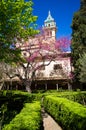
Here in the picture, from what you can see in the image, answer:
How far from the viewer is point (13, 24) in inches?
698

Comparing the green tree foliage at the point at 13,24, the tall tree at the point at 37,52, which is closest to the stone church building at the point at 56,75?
the tall tree at the point at 37,52

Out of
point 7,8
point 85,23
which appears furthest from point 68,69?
point 7,8

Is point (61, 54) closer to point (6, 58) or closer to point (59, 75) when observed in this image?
point (59, 75)

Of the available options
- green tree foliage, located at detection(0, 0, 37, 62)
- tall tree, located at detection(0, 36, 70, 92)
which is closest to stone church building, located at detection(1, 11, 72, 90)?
tall tree, located at detection(0, 36, 70, 92)

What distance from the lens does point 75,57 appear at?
39.2 m

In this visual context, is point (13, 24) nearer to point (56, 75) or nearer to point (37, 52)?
point (37, 52)

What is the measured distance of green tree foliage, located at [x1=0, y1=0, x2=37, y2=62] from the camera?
682 inches

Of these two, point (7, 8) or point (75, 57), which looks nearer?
point (7, 8)

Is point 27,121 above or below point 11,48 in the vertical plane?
below

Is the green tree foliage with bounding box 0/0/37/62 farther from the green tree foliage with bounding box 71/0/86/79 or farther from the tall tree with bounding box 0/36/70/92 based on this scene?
the green tree foliage with bounding box 71/0/86/79

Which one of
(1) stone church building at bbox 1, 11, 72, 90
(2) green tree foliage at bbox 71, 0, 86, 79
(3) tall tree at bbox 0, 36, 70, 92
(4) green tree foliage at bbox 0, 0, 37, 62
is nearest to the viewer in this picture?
(4) green tree foliage at bbox 0, 0, 37, 62

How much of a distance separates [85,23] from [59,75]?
33.6 ft

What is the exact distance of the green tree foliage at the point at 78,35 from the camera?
38.4 metres

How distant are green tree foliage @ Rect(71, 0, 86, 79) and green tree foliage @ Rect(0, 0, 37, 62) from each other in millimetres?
19724
